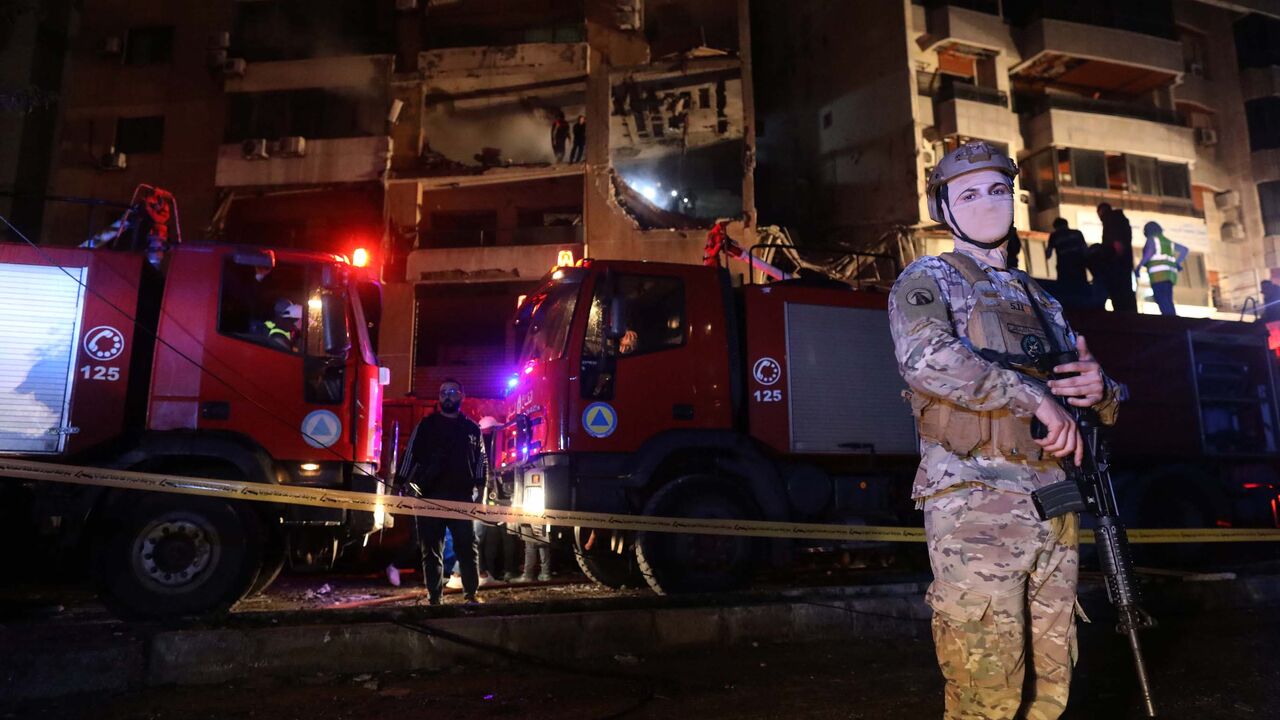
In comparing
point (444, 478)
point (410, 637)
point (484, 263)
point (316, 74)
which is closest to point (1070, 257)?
point (444, 478)

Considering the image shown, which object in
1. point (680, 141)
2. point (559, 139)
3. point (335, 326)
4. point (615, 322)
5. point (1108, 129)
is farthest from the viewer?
point (1108, 129)

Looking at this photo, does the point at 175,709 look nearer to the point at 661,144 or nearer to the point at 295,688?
the point at 295,688

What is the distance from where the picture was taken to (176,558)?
5355 millimetres

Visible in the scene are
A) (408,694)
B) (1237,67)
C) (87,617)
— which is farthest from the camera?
(1237,67)

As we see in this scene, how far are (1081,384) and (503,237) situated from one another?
61.9ft

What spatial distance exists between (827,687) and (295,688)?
9.20ft

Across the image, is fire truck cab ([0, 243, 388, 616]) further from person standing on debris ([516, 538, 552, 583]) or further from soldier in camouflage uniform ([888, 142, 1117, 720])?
soldier in camouflage uniform ([888, 142, 1117, 720])

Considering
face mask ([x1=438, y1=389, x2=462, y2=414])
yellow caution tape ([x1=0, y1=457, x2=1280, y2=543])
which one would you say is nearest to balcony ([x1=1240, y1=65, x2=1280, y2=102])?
yellow caution tape ([x1=0, y1=457, x2=1280, y2=543])

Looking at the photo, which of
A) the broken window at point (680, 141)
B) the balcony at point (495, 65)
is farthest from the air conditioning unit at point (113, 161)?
the broken window at point (680, 141)

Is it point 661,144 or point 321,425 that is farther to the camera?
point 661,144

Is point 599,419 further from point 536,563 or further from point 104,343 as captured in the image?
point 104,343

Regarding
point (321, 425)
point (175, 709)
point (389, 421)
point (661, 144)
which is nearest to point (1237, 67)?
point (661, 144)

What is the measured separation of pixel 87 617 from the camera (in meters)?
5.88

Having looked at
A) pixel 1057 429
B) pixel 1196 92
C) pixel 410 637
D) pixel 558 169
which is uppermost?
pixel 1196 92
